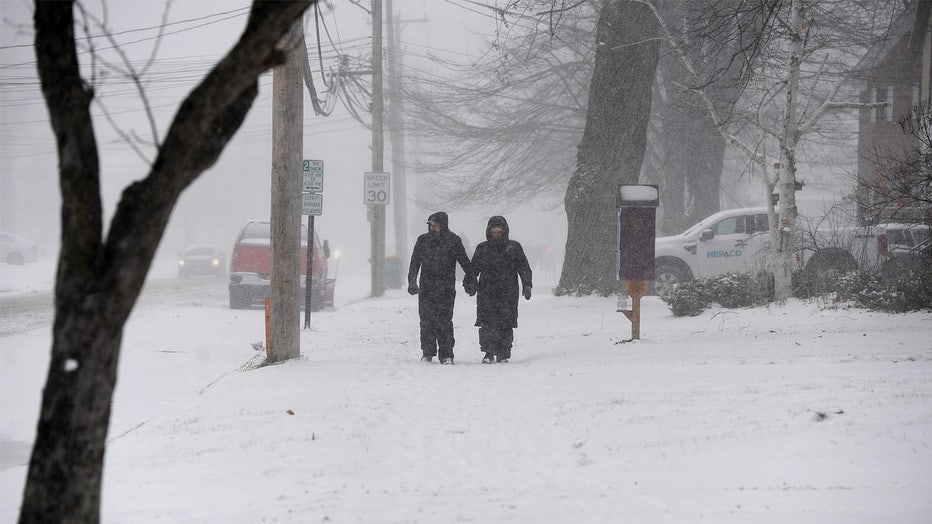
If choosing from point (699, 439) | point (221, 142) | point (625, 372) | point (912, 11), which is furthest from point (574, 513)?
point (912, 11)

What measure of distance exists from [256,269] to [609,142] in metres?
7.67

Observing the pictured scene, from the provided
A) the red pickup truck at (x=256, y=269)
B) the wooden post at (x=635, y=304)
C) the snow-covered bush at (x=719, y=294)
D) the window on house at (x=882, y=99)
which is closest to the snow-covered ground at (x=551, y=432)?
the wooden post at (x=635, y=304)

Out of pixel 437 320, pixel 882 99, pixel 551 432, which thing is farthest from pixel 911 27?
pixel 551 432

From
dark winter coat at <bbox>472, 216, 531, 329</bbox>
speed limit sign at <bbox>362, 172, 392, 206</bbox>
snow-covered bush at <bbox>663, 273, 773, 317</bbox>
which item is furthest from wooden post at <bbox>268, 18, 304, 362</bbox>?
speed limit sign at <bbox>362, 172, 392, 206</bbox>

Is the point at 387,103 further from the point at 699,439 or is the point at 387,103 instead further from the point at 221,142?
the point at 221,142

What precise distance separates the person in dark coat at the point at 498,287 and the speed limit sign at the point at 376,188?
10.4 m

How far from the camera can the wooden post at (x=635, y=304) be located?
10758mm

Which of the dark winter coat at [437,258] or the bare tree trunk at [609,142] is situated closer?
the dark winter coat at [437,258]

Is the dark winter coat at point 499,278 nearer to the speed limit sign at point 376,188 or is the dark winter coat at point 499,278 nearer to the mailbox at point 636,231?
the mailbox at point 636,231

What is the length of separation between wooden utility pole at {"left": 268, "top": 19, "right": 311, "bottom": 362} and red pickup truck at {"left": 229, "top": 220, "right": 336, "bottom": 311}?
843 cm

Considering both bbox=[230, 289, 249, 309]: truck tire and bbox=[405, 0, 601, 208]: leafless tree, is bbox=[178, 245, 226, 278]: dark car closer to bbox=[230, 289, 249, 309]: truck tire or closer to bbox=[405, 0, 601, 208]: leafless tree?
bbox=[405, 0, 601, 208]: leafless tree

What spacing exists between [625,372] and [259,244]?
12134 millimetres

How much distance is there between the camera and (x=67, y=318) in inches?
118

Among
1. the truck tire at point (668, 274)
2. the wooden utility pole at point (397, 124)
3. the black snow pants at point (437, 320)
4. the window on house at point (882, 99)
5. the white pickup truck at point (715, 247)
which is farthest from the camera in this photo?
the window on house at point (882, 99)
